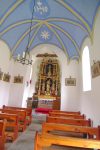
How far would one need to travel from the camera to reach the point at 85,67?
9188 mm

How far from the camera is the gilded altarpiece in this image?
57.0 feet

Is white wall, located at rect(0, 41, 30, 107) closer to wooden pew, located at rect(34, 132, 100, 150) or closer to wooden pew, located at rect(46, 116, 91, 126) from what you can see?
wooden pew, located at rect(46, 116, 91, 126)

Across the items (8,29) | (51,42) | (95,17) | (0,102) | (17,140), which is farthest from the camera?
(51,42)

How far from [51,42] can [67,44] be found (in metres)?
1.40

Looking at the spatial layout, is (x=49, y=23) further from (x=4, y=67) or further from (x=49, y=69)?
(x=49, y=69)

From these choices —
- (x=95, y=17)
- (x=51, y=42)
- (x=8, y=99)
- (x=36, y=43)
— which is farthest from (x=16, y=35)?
(x=95, y=17)

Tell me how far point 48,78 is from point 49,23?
31.4 ft

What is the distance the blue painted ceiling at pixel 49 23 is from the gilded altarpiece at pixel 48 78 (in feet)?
→ 23.0

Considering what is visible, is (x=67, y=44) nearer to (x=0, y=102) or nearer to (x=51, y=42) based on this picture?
(x=51, y=42)

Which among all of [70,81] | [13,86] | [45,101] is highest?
[70,81]

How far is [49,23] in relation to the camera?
31.2 feet

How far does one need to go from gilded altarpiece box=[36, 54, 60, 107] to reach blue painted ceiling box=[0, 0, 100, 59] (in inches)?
A: 275

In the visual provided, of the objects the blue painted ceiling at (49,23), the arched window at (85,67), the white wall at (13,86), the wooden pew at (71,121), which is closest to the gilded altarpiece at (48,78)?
the white wall at (13,86)

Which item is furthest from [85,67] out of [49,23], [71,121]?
[71,121]
